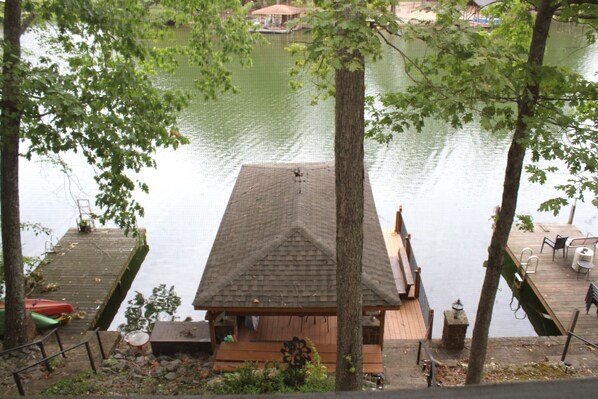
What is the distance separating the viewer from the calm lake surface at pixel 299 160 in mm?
13086

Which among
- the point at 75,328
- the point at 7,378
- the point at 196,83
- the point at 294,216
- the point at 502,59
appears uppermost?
the point at 502,59

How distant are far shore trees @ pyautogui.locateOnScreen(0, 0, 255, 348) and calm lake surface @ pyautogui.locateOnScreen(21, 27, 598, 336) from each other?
543 centimetres

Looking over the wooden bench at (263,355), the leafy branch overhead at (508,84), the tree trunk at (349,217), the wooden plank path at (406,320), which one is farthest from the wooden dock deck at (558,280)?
the tree trunk at (349,217)

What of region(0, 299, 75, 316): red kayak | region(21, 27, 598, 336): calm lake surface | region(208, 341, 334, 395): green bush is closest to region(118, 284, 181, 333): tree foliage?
region(21, 27, 598, 336): calm lake surface

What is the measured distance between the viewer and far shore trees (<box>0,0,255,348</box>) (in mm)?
5957

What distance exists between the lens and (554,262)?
12.1m

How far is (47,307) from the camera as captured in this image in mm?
10117

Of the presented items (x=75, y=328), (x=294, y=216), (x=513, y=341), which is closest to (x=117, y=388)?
(x=75, y=328)

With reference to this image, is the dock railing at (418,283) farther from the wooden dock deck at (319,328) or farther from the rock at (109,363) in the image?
the rock at (109,363)

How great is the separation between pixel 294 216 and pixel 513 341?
4649 mm

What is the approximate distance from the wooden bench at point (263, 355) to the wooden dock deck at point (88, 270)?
3.65 meters

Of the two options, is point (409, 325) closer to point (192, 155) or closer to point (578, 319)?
point (578, 319)

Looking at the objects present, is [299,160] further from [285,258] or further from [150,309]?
[285,258]

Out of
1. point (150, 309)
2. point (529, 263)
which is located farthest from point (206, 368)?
point (529, 263)
